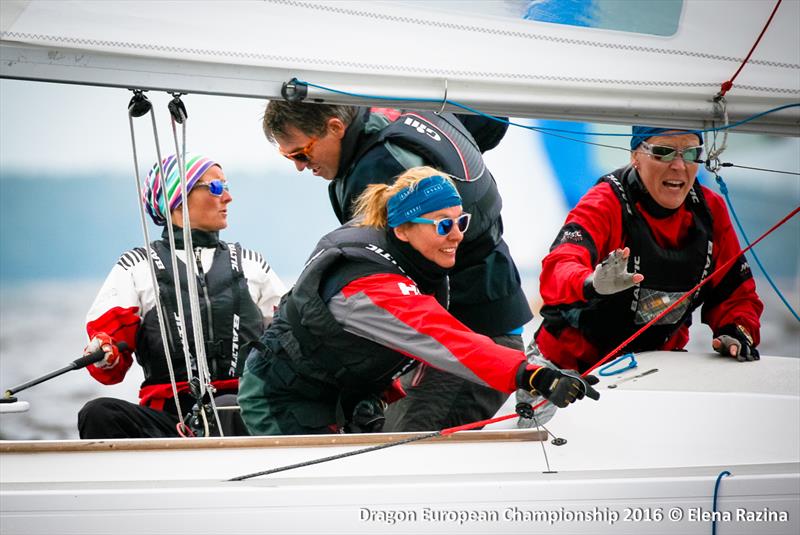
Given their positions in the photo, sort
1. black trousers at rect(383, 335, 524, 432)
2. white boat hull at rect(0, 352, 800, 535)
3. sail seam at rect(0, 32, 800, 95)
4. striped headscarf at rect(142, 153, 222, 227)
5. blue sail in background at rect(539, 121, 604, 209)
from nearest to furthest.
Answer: white boat hull at rect(0, 352, 800, 535)
sail seam at rect(0, 32, 800, 95)
black trousers at rect(383, 335, 524, 432)
striped headscarf at rect(142, 153, 222, 227)
blue sail in background at rect(539, 121, 604, 209)

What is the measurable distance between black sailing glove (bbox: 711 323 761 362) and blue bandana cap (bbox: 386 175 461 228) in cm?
87

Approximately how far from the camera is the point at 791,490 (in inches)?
67.7

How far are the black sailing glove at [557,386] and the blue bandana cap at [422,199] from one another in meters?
0.42

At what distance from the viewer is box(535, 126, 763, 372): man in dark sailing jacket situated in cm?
243

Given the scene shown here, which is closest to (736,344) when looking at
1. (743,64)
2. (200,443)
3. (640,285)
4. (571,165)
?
(640,285)

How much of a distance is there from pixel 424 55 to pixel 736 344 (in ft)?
3.60

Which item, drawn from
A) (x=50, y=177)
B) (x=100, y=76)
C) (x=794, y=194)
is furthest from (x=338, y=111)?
(x=50, y=177)

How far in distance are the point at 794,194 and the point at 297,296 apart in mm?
1655

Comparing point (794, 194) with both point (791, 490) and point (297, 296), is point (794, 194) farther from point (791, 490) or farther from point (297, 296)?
point (297, 296)

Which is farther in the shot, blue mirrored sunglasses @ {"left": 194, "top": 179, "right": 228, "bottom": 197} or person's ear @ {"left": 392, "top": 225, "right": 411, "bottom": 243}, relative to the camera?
blue mirrored sunglasses @ {"left": 194, "top": 179, "right": 228, "bottom": 197}

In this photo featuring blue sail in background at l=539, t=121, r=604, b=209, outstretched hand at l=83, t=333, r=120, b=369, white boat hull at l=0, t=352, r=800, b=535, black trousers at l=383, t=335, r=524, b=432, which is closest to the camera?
white boat hull at l=0, t=352, r=800, b=535

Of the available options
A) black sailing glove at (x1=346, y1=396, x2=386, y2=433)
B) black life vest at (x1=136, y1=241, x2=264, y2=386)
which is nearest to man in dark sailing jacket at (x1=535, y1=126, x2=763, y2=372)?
black sailing glove at (x1=346, y1=396, x2=386, y2=433)

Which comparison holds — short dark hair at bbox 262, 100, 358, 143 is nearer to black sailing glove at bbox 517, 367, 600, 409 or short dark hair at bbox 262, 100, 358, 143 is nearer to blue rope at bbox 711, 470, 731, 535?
black sailing glove at bbox 517, 367, 600, 409

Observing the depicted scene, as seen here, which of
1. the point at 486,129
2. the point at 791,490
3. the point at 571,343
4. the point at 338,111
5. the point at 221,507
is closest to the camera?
the point at 221,507
